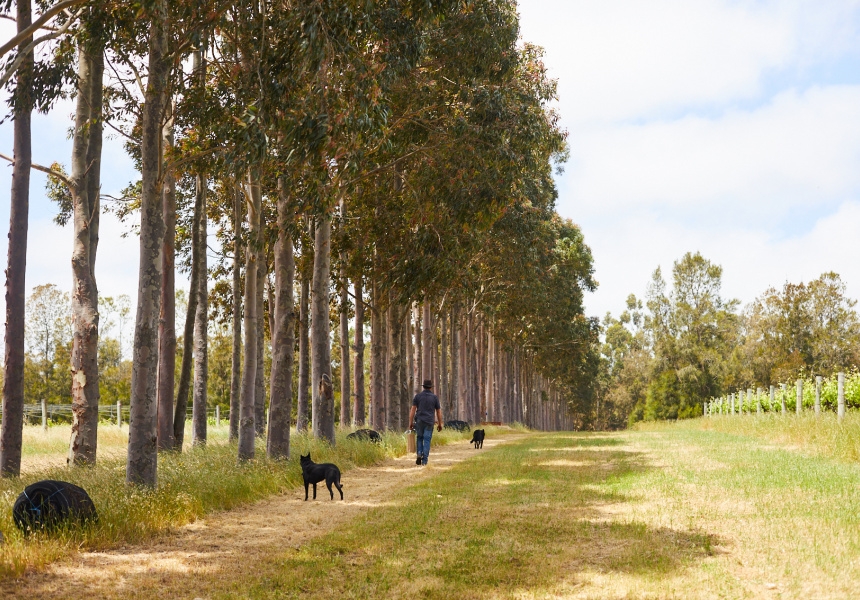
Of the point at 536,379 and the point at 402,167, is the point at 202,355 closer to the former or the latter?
the point at 402,167

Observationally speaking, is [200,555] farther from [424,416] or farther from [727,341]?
[727,341]

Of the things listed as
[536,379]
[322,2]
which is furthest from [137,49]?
[536,379]

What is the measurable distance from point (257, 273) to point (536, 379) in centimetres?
7505

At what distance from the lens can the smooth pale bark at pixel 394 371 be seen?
27.4m

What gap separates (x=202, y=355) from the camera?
21.9m

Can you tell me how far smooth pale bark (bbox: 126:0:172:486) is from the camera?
1127 centimetres

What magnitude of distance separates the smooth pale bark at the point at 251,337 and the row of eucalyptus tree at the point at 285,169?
0.05 metres

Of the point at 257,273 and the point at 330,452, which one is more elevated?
the point at 257,273

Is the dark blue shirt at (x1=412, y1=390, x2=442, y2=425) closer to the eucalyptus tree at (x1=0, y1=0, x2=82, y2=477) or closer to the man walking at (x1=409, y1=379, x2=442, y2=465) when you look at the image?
the man walking at (x1=409, y1=379, x2=442, y2=465)

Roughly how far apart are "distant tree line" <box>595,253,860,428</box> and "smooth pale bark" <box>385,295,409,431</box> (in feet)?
149

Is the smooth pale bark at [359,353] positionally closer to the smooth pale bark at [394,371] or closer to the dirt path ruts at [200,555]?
the smooth pale bark at [394,371]

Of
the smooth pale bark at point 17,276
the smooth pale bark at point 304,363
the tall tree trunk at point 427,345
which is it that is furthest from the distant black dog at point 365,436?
the smooth pale bark at point 17,276

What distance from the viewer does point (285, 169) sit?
15562 millimetres

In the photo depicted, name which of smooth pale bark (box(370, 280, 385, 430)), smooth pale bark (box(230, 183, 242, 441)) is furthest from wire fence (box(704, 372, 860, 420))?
smooth pale bark (box(230, 183, 242, 441))
